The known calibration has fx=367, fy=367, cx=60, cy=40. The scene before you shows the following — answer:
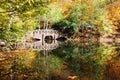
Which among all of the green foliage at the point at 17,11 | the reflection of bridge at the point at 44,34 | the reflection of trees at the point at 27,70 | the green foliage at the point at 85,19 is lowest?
the reflection of bridge at the point at 44,34

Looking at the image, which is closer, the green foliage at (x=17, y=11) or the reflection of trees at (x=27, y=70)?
the green foliage at (x=17, y=11)

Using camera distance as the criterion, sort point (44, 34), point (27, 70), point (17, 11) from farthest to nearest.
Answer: point (44, 34) → point (27, 70) → point (17, 11)

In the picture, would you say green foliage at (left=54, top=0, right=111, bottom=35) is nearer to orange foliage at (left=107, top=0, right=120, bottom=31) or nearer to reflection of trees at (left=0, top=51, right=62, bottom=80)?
orange foliage at (left=107, top=0, right=120, bottom=31)

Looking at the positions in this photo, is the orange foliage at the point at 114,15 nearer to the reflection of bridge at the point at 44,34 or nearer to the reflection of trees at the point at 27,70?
the reflection of bridge at the point at 44,34

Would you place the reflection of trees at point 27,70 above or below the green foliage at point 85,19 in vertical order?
below

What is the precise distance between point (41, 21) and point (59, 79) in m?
37.2

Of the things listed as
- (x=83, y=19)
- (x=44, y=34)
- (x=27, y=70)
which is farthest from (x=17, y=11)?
(x=83, y=19)

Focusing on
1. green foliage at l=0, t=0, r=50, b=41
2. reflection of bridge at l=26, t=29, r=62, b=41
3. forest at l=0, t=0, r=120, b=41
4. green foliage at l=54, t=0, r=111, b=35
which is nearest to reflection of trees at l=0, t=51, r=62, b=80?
green foliage at l=0, t=0, r=50, b=41

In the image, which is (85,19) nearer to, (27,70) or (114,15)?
(114,15)

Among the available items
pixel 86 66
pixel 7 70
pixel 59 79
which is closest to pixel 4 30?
pixel 59 79

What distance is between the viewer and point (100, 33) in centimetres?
5266

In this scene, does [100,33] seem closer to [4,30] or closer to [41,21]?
[41,21]

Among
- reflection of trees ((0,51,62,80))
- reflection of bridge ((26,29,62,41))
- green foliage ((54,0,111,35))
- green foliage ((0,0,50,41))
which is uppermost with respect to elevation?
green foliage ((0,0,50,41))

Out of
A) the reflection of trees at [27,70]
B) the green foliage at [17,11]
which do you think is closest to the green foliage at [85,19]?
the reflection of trees at [27,70]
